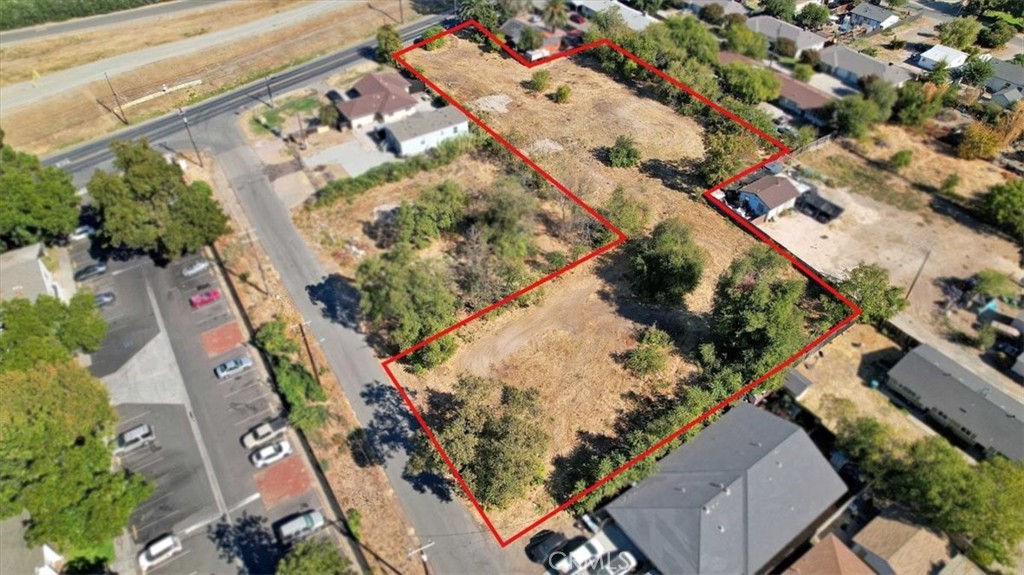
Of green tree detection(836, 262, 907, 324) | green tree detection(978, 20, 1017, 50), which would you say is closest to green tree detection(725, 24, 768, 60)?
green tree detection(978, 20, 1017, 50)

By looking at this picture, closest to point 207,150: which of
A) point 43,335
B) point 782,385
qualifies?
point 43,335

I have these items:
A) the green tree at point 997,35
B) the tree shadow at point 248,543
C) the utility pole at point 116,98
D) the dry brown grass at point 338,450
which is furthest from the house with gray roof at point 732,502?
the green tree at point 997,35

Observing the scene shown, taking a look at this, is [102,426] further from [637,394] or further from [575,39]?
[575,39]

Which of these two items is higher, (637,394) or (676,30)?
(676,30)

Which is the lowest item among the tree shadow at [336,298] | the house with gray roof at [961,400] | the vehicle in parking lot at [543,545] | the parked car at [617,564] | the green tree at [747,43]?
the vehicle in parking lot at [543,545]

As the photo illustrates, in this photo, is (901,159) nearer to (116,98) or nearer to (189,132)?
(189,132)

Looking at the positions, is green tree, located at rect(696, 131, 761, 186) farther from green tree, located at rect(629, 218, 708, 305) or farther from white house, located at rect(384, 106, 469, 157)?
white house, located at rect(384, 106, 469, 157)

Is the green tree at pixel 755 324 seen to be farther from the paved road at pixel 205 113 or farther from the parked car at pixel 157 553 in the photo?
the paved road at pixel 205 113

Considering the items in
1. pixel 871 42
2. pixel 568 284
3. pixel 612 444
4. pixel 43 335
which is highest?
pixel 871 42
